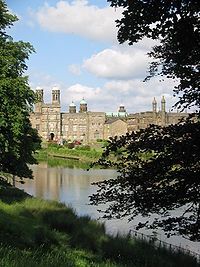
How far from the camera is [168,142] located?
30.6 ft

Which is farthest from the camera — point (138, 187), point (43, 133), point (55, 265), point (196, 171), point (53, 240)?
point (43, 133)

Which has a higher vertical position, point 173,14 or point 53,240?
point 173,14

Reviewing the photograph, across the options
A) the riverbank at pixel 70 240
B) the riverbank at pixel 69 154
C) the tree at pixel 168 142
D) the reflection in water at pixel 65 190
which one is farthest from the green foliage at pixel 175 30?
the riverbank at pixel 69 154

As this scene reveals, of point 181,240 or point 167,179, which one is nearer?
point 167,179

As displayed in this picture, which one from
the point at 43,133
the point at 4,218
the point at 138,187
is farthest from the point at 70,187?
the point at 43,133

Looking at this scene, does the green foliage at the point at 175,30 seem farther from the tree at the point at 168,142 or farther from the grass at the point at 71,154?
the grass at the point at 71,154

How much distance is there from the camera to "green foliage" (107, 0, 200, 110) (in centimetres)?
Answer: 905

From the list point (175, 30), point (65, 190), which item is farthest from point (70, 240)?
point (65, 190)

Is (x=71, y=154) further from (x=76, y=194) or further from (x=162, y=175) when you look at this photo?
(x=162, y=175)

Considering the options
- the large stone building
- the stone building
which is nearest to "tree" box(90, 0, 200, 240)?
the stone building

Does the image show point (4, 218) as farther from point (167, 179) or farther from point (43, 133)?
point (43, 133)

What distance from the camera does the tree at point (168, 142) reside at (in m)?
9.06

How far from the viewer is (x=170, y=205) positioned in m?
9.41

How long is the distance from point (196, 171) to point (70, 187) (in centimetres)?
3539
